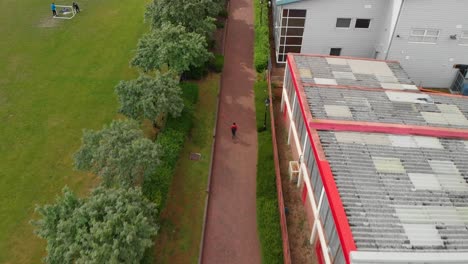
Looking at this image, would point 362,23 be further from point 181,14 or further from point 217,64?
point 181,14

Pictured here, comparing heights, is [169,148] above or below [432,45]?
below

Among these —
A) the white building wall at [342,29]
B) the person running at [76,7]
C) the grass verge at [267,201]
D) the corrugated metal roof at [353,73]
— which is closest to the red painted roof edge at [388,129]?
the corrugated metal roof at [353,73]

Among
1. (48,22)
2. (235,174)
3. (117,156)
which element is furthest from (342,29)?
(48,22)

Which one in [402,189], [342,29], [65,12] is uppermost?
[342,29]

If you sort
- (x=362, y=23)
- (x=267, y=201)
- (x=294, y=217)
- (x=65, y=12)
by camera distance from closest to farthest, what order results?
(x=294, y=217) → (x=267, y=201) → (x=362, y=23) → (x=65, y=12)

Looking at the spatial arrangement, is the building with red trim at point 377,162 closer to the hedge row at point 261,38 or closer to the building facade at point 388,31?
the building facade at point 388,31

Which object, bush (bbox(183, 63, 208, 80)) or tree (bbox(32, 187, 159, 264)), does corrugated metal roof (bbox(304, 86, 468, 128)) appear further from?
bush (bbox(183, 63, 208, 80))
